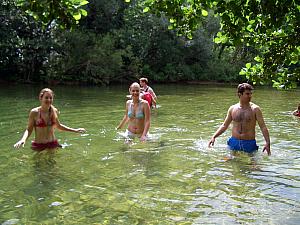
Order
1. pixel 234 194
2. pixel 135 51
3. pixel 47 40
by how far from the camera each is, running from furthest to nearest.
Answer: pixel 135 51 → pixel 47 40 → pixel 234 194

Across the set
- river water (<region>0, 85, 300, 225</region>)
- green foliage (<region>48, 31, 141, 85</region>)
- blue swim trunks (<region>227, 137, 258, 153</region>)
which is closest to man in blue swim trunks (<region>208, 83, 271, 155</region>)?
blue swim trunks (<region>227, 137, 258, 153</region>)

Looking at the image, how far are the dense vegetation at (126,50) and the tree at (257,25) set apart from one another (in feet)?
0.05

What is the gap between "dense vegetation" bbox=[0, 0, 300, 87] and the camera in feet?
18.5

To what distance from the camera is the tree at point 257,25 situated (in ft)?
14.2

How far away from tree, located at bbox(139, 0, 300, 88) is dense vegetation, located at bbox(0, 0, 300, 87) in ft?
0.05

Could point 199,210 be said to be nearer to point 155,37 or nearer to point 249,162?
point 249,162

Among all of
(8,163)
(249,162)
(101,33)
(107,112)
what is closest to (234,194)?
(249,162)

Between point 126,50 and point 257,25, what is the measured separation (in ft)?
113

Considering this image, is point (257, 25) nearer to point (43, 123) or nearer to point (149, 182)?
point (149, 182)

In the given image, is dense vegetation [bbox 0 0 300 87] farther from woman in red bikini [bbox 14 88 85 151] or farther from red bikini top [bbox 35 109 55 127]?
red bikini top [bbox 35 109 55 127]

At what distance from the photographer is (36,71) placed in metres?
37.3

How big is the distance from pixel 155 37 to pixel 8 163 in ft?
122

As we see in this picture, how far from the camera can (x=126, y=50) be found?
3881cm

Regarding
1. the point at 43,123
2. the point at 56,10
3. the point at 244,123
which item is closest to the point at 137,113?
the point at 43,123
